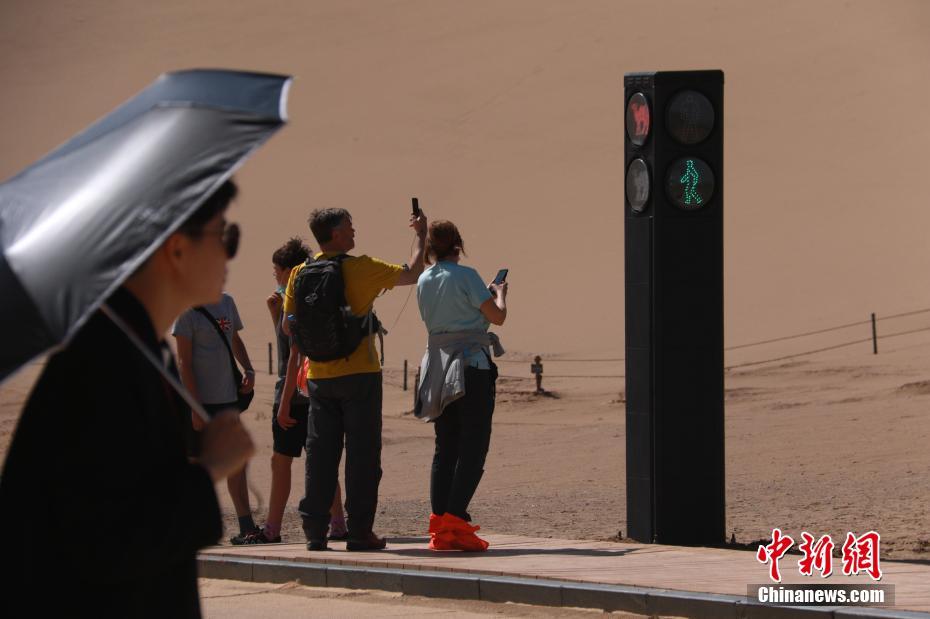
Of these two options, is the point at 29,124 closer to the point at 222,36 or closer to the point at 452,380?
the point at 222,36

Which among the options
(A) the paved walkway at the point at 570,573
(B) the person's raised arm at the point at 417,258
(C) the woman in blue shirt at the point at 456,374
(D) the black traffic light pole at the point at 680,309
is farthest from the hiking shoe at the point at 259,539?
(D) the black traffic light pole at the point at 680,309

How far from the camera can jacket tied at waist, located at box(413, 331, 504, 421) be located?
7418 mm

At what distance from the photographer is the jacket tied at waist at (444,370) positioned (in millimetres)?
7418

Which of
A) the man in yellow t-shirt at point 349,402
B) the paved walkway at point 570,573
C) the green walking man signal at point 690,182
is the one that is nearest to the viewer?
the paved walkway at point 570,573

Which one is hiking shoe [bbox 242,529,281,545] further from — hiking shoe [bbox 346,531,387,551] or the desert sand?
the desert sand

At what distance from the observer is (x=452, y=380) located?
7.41 meters

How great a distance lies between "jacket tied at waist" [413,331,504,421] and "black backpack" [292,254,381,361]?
0.41 m

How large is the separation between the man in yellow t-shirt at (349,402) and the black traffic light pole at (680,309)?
1614 millimetres

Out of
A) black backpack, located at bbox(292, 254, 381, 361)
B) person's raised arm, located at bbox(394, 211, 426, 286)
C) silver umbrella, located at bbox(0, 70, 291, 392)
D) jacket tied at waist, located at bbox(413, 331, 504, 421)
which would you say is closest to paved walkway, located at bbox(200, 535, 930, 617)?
jacket tied at waist, located at bbox(413, 331, 504, 421)

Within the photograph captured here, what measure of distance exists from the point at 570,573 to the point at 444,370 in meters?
1.33

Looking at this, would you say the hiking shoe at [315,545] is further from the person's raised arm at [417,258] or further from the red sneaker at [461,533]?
the person's raised arm at [417,258]

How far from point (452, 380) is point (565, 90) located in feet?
129

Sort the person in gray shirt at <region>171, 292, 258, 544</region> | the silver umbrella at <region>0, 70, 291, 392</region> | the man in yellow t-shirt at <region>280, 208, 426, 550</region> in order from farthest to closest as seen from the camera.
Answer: the person in gray shirt at <region>171, 292, 258, 544</region>
the man in yellow t-shirt at <region>280, 208, 426, 550</region>
the silver umbrella at <region>0, 70, 291, 392</region>

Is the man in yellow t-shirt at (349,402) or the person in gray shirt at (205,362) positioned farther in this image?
the person in gray shirt at (205,362)
